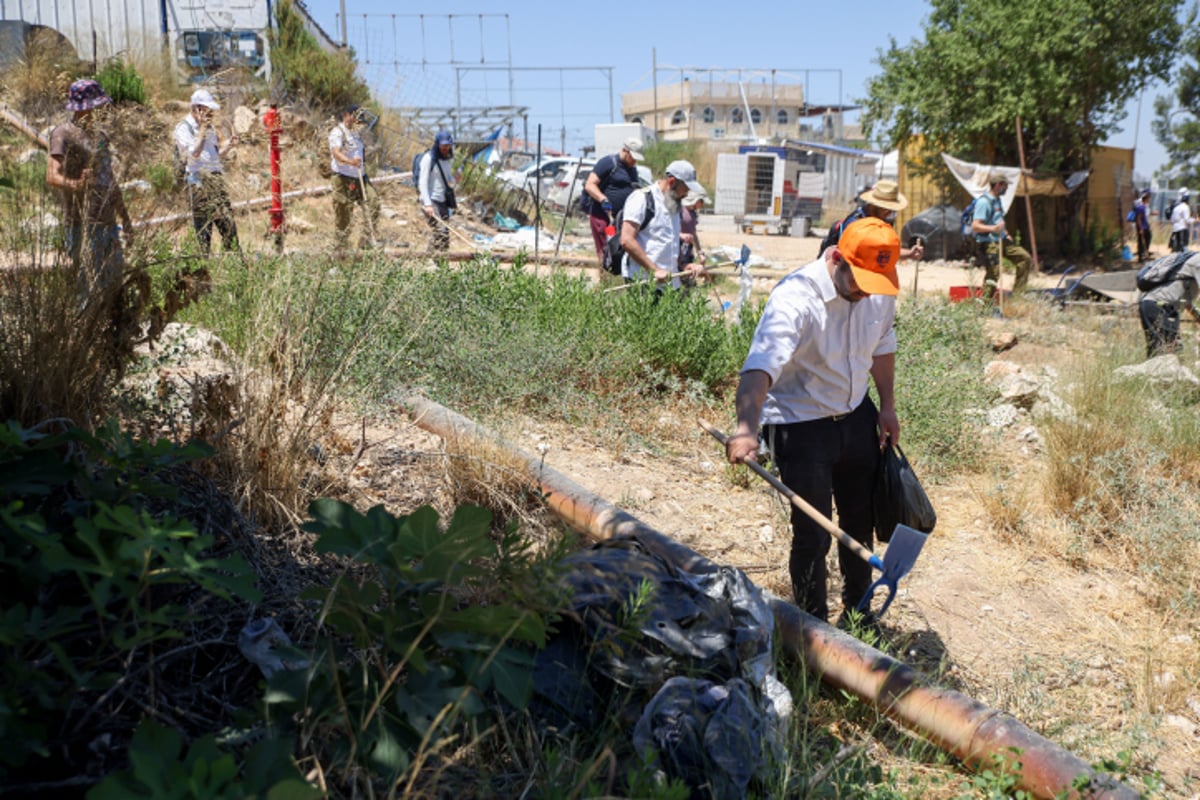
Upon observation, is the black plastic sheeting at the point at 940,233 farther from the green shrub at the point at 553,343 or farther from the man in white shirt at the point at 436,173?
the green shrub at the point at 553,343

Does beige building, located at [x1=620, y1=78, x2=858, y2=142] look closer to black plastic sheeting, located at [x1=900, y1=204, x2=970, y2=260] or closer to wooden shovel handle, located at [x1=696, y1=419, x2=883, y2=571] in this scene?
black plastic sheeting, located at [x1=900, y1=204, x2=970, y2=260]

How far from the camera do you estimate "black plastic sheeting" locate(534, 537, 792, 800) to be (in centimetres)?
245

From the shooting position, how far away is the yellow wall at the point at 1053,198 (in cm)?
2316

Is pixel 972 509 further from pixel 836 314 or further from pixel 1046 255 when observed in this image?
pixel 1046 255

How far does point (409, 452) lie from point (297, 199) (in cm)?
1261

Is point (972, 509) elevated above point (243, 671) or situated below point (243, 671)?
below

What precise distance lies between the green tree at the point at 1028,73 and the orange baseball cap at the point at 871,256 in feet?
60.1

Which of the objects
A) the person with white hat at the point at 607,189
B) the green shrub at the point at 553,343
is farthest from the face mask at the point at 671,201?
the person with white hat at the point at 607,189

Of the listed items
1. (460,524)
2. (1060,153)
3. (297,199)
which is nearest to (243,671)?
(460,524)

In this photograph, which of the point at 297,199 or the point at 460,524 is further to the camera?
the point at 297,199

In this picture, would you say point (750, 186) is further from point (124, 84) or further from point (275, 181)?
point (275, 181)

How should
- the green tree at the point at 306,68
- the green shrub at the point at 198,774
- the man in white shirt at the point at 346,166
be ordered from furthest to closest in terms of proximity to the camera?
the green tree at the point at 306,68 → the man in white shirt at the point at 346,166 → the green shrub at the point at 198,774

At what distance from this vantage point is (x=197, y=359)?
4.64 meters

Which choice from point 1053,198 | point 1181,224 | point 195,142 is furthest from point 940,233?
point 195,142
